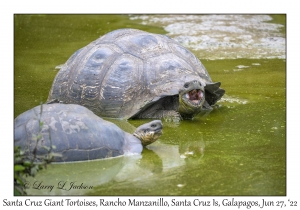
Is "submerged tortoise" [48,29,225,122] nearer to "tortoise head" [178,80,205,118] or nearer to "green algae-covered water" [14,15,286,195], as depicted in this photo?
"tortoise head" [178,80,205,118]

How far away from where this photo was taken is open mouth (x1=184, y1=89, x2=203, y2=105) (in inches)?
262

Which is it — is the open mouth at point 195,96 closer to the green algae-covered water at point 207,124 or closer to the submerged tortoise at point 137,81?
the submerged tortoise at point 137,81

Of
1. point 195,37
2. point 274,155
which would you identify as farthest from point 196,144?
point 195,37

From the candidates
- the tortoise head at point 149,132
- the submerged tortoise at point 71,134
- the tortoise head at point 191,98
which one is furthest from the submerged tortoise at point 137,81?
the submerged tortoise at point 71,134

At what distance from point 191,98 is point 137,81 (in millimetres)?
636

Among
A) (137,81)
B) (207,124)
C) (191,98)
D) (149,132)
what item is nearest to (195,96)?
(191,98)

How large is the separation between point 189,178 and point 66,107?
1.33 meters

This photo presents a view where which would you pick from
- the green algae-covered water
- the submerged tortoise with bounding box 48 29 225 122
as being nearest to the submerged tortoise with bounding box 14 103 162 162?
the green algae-covered water

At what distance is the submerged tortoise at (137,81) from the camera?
6.65 m

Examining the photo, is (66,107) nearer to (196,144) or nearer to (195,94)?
(196,144)

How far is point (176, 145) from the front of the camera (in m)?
5.78

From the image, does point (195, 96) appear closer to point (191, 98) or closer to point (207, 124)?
point (191, 98)

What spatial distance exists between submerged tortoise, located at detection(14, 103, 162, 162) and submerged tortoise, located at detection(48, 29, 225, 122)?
1.30 m

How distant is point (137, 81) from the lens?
6.71 m
